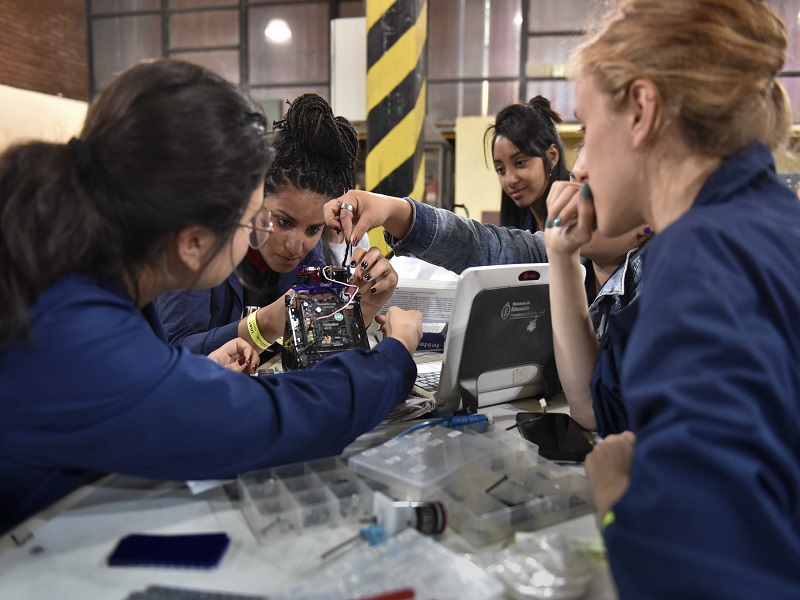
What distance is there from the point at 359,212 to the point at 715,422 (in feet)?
4.12

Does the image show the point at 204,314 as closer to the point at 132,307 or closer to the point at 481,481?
the point at 132,307

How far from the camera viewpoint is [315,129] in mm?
1938

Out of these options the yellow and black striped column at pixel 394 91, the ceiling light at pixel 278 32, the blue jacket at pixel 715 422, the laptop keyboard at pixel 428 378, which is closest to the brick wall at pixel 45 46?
the ceiling light at pixel 278 32

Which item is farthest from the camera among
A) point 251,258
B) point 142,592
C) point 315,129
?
point 251,258

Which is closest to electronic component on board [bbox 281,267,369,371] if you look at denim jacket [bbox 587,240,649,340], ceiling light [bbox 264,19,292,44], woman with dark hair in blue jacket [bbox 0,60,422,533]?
woman with dark hair in blue jacket [bbox 0,60,422,533]

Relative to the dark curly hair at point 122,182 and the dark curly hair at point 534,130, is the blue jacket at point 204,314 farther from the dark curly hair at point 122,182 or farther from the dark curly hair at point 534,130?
the dark curly hair at point 534,130

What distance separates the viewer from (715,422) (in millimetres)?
564

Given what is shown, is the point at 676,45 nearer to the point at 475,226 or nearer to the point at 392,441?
the point at 392,441

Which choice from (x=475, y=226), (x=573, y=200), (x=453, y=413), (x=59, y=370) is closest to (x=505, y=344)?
(x=453, y=413)

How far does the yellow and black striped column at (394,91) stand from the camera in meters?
3.40

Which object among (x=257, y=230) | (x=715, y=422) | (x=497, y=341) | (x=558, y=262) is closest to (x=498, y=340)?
(x=497, y=341)

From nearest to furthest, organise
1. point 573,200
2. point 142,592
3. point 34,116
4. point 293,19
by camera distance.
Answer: point 142,592
point 573,200
point 34,116
point 293,19

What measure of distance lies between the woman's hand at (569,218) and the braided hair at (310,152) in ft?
2.79

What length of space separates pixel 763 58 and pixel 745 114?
76 millimetres
